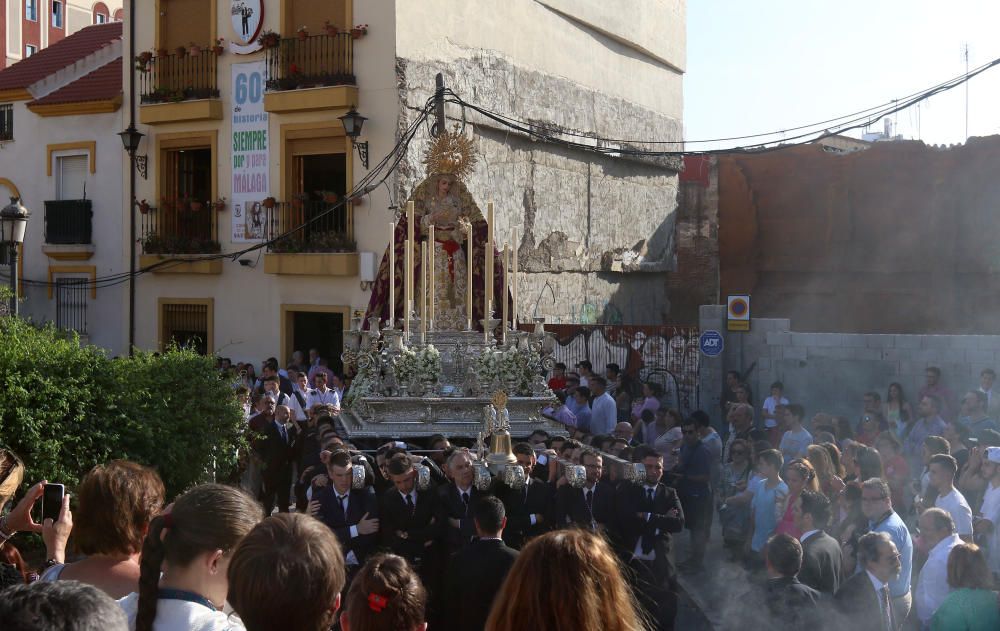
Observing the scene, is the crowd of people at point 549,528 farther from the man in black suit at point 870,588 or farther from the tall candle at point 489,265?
the tall candle at point 489,265

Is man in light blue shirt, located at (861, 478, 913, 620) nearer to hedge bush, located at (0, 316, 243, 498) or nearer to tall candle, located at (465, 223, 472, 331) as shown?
hedge bush, located at (0, 316, 243, 498)

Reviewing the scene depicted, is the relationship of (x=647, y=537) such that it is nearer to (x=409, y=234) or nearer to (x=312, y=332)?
(x=409, y=234)

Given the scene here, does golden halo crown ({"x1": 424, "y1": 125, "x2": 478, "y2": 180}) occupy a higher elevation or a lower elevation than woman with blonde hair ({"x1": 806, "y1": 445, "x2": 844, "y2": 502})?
higher

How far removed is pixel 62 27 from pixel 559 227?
2727cm

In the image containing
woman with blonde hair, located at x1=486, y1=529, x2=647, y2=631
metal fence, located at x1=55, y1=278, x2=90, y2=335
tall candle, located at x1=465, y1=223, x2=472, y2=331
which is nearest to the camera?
woman with blonde hair, located at x1=486, y1=529, x2=647, y2=631

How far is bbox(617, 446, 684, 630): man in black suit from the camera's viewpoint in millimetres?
7367

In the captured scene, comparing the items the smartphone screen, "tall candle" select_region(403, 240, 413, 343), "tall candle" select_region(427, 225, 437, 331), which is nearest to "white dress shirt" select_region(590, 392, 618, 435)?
"tall candle" select_region(427, 225, 437, 331)

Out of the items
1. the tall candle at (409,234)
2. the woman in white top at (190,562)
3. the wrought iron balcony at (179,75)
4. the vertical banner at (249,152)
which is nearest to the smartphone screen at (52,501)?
the woman in white top at (190,562)

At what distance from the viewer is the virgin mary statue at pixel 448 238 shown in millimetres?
12414

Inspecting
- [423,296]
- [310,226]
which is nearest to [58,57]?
[310,226]

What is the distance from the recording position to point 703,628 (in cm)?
798

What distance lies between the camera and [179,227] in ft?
64.8

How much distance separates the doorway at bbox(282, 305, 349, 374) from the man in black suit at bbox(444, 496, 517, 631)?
1305 cm

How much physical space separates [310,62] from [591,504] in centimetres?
1212
